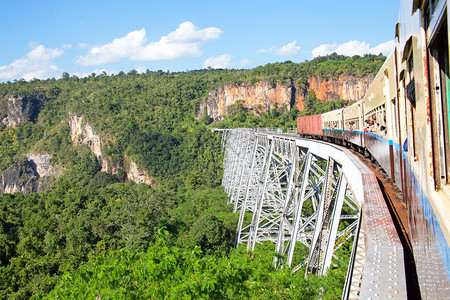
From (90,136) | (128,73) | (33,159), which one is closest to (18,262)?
(90,136)

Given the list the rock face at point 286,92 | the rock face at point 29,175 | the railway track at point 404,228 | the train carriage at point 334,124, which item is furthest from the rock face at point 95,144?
the railway track at point 404,228

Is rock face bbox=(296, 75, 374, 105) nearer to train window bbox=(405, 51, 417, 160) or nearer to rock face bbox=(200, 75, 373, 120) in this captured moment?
rock face bbox=(200, 75, 373, 120)

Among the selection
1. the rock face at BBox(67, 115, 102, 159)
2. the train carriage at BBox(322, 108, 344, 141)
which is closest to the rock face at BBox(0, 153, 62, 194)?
the rock face at BBox(67, 115, 102, 159)

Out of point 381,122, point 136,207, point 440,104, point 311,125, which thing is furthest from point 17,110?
point 440,104

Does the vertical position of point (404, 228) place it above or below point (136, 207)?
above

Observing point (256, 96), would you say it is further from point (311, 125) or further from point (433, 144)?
point (433, 144)
